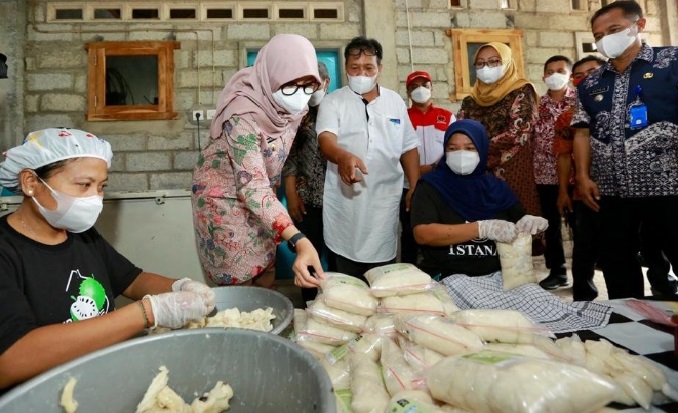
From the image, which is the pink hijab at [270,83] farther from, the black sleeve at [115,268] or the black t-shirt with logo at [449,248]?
the black t-shirt with logo at [449,248]

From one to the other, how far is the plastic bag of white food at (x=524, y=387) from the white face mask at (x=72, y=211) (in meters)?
1.00

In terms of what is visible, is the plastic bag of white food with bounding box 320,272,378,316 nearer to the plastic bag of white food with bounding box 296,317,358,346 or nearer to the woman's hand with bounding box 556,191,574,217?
the plastic bag of white food with bounding box 296,317,358,346

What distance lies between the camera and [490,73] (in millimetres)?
2713

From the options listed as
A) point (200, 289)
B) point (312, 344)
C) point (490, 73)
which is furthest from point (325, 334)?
point (490, 73)

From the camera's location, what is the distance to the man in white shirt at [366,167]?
90.4 inches

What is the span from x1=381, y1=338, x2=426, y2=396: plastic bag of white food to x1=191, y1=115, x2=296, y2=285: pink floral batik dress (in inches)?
28.2

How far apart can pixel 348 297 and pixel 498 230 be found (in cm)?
82

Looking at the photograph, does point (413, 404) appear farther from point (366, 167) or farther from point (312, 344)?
point (366, 167)

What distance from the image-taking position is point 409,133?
2479 millimetres

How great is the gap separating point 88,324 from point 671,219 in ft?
7.84

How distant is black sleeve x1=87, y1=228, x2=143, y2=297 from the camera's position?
126 centimetres

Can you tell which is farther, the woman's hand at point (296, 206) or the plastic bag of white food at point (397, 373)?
the woman's hand at point (296, 206)

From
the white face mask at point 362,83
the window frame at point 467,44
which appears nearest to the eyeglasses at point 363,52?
the white face mask at point 362,83

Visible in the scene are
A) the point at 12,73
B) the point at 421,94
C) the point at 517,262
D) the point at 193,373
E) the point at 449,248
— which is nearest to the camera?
the point at 193,373
